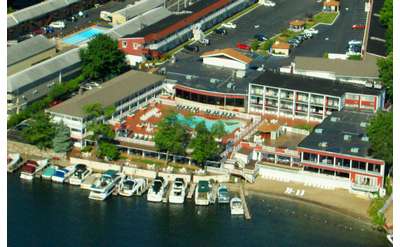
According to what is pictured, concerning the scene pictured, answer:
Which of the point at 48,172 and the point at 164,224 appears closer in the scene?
the point at 164,224

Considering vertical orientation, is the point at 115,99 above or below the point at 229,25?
above

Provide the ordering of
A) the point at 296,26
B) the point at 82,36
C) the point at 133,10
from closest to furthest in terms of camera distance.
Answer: the point at 82,36 → the point at 296,26 → the point at 133,10

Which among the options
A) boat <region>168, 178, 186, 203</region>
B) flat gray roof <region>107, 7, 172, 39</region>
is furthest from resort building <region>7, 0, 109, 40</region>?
boat <region>168, 178, 186, 203</region>

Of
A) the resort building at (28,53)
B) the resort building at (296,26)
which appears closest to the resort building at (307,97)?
the resort building at (28,53)

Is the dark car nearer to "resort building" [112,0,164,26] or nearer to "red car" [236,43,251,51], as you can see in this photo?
"red car" [236,43,251,51]

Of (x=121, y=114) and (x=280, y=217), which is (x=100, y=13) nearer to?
(x=121, y=114)

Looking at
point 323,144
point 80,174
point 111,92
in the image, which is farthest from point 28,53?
point 323,144

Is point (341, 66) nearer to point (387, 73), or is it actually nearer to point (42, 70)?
point (387, 73)
